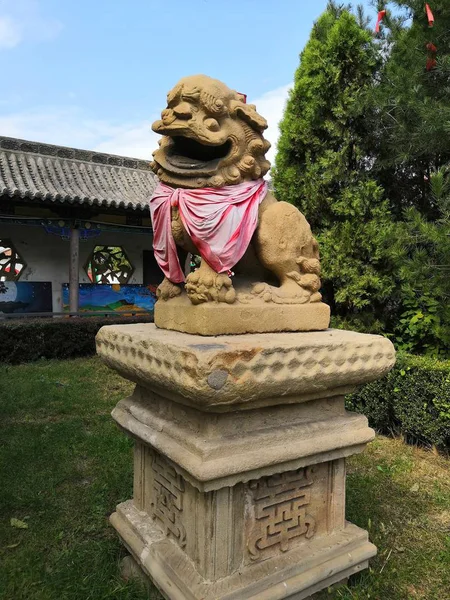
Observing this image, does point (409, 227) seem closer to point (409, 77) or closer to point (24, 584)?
Result: point (409, 77)

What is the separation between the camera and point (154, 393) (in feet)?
6.18

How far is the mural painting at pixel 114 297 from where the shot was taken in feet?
30.6

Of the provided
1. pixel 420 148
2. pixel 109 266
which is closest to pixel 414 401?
pixel 420 148

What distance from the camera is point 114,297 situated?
380 inches

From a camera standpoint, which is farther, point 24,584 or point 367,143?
point 367,143

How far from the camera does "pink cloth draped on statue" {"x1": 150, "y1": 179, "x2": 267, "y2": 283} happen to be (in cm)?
167

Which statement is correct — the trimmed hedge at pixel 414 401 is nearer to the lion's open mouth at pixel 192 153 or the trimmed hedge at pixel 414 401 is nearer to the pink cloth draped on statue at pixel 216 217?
the pink cloth draped on statue at pixel 216 217

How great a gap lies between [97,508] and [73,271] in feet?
21.6

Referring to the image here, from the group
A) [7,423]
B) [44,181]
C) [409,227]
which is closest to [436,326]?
[409,227]

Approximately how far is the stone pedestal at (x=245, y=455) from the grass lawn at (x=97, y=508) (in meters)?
0.23

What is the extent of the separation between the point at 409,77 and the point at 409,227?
5.06 feet

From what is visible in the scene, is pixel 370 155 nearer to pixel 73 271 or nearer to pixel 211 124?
pixel 211 124

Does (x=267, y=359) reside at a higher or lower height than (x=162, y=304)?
lower

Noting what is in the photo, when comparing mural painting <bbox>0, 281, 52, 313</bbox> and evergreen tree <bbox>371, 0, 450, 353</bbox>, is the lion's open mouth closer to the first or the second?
evergreen tree <bbox>371, 0, 450, 353</bbox>
